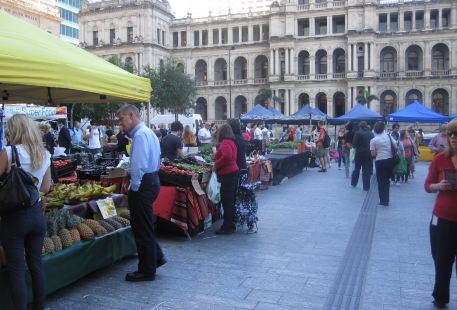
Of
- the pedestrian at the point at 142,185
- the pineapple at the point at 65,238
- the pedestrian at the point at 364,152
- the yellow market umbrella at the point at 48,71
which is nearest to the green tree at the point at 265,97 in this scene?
the pedestrian at the point at 364,152

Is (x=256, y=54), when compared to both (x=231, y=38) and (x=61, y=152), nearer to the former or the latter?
(x=231, y=38)

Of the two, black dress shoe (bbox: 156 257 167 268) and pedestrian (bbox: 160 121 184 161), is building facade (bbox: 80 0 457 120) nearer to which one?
pedestrian (bbox: 160 121 184 161)

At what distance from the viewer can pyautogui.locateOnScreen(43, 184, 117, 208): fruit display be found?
595cm

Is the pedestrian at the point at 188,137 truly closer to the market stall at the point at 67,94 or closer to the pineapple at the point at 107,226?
the market stall at the point at 67,94

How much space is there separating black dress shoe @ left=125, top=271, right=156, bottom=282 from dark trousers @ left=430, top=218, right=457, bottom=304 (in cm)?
316

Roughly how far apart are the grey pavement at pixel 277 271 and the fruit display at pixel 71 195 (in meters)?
0.96

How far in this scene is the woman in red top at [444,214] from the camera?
4.60 metres

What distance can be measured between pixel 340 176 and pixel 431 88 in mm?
43033

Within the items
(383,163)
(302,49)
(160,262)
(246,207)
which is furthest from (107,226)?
(302,49)

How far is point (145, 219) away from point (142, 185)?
0.42m

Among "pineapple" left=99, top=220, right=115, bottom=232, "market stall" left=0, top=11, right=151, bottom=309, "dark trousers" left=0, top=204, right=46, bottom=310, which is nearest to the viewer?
"dark trousers" left=0, top=204, right=46, bottom=310

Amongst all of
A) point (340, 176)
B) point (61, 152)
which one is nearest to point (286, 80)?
point (340, 176)

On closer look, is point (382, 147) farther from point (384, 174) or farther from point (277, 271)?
→ point (277, 271)

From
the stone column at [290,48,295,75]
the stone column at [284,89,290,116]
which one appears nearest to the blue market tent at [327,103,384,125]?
the stone column at [284,89,290,116]
